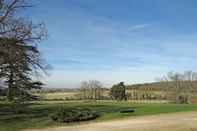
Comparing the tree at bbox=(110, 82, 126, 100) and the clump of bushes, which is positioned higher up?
the tree at bbox=(110, 82, 126, 100)

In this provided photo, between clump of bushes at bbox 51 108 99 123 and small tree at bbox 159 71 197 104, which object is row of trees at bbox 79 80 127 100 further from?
clump of bushes at bbox 51 108 99 123

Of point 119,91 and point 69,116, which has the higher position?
point 119,91

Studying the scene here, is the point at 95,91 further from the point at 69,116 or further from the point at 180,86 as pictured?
the point at 69,116

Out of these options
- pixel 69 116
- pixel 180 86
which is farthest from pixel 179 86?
pixel 69 116

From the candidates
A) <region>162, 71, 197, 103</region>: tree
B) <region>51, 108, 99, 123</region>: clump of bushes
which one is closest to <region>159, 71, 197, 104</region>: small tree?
<region>162, 71, 197, 103</region>: tree

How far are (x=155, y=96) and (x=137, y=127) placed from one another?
56467mm

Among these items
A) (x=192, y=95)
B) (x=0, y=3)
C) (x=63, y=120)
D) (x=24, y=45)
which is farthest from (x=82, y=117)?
(x=192, y=95)

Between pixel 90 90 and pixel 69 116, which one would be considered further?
pixel 90 90

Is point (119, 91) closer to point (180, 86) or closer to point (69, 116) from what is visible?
point (180, 86)

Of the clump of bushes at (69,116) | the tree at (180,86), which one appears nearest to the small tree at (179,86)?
the tree at (180,86)

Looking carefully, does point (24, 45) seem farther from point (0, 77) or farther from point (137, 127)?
point (137, 127)

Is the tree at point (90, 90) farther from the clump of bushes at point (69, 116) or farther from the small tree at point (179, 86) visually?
the clump of bushes at point (69, 116)

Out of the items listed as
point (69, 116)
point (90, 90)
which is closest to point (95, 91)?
point (90, 90)

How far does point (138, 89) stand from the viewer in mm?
83875
